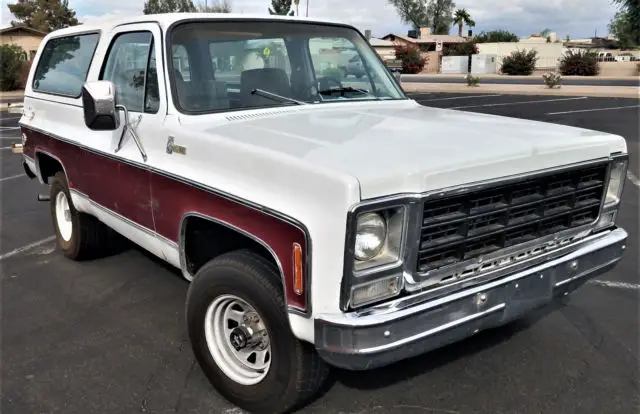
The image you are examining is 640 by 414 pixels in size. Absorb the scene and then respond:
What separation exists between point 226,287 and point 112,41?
2.26 m

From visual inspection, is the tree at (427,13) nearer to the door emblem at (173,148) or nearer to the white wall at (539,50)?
the white wall at (539,50)

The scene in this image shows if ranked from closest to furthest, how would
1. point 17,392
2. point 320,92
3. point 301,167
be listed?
point 301,167, point 17,392, point 320,92

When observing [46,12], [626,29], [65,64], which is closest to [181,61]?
[65,64]

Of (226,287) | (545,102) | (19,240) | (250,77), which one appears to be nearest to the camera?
(226,287)

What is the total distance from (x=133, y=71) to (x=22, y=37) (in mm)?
44017

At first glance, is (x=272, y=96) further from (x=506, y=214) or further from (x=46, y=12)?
(x=46, y=12)

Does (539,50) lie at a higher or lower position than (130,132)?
lower

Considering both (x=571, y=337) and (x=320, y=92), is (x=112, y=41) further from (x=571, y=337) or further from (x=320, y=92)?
(x=571, y=337)

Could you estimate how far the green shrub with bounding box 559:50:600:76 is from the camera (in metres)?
35.6

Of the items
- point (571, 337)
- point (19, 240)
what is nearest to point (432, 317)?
point (571, 337)

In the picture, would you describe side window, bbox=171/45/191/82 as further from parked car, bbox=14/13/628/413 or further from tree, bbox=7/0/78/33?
tree, bbox=7/0/78/33

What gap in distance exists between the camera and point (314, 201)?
2320mm

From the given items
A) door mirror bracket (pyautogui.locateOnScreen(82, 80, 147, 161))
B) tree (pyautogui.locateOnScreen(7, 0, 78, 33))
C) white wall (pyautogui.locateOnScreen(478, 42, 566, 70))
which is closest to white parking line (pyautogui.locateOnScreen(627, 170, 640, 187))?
door mirror bracket (pyautogui.locateOnScreen(82, 80, 147, 161))

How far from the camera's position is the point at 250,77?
3672 mm
